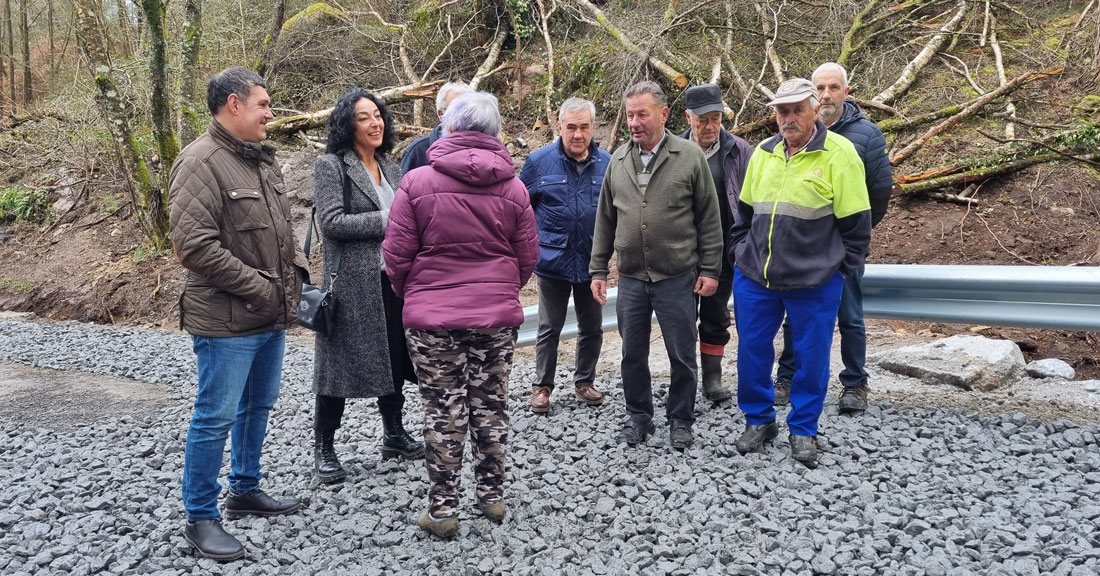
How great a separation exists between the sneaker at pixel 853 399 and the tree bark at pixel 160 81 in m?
9.66

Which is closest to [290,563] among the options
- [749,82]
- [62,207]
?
[749,82]

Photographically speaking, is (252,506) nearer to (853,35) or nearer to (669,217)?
(669,217)

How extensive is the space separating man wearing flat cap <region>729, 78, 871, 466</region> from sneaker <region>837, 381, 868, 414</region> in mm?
523

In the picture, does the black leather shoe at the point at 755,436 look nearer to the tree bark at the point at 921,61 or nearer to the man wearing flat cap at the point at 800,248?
the man wearing flat cap at the point at 800,248

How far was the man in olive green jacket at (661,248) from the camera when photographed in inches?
168

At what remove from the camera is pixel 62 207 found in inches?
551

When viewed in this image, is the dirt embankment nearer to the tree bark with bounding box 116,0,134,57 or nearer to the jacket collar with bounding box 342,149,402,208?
the tree bark with bounding box 116,0,134,57

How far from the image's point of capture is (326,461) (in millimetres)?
3980

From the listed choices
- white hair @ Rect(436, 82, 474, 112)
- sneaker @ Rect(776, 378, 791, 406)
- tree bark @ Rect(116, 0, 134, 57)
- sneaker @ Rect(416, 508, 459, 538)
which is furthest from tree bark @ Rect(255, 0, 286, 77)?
sneaker @ Rect(416, 508, 459, 538)

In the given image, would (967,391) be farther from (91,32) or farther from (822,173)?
(91,32)

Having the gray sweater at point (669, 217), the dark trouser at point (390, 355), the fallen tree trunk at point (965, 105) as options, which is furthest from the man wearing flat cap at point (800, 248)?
the fallen tree trunk at point (965, 105)

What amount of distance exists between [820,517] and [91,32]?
38.1 feet

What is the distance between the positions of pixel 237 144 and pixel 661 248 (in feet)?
7.37

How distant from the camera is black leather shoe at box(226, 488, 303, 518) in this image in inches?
140
